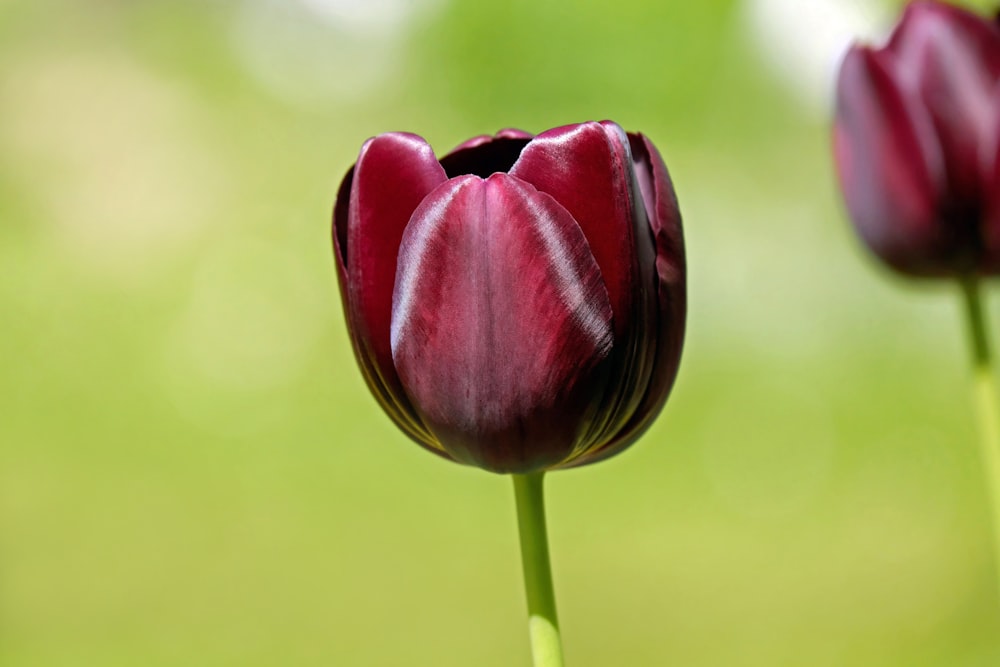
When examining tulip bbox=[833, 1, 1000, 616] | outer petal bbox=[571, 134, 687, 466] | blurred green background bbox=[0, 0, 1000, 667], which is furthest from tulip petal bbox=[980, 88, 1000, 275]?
blurred green background bbox=[0, 0, 1000, 667]

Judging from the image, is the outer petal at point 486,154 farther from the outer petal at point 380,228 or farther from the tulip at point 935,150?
the tulip at point 935,150

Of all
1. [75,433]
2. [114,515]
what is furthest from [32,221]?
[114,515]

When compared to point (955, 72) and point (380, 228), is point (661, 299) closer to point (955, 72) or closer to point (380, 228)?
point (380, 228)

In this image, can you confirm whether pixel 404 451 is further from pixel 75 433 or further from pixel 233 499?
pixel 75 433

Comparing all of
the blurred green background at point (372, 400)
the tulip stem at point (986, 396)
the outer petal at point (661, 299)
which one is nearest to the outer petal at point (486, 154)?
the outer petal at point (661, 299)

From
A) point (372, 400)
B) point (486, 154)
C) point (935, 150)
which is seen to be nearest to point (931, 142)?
point (935, 150)
